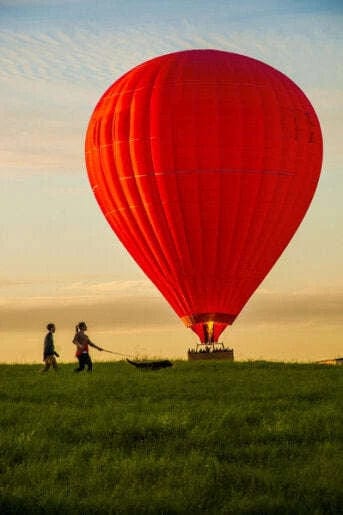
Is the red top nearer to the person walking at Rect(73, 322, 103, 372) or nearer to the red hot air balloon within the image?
the person walking at Rect(73, 322, 103, 372)

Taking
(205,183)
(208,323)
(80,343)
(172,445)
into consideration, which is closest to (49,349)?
(80,343)

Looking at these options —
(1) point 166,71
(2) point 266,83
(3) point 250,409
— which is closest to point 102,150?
(1) point 166,71

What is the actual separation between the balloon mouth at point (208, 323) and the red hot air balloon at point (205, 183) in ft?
0.14

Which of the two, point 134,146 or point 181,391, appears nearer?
point 181,391

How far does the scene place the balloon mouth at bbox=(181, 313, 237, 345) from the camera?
152 feet

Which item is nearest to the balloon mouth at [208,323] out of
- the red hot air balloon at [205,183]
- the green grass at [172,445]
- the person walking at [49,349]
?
the red hot air balloon at [205,183]

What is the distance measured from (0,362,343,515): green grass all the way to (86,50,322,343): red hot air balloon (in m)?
15.4

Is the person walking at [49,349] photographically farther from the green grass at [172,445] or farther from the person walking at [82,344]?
the green grass at [172,445]

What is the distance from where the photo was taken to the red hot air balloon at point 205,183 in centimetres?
4534

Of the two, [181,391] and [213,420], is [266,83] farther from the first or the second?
[213,420]

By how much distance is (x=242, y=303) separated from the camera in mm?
46688

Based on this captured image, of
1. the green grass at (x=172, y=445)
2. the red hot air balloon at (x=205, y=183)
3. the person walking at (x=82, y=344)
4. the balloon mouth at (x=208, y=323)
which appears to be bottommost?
the green grass at (x=172, y=445)

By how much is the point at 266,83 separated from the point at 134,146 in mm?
6737

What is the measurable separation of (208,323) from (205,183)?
6.15 metres
